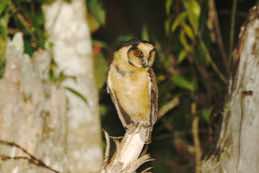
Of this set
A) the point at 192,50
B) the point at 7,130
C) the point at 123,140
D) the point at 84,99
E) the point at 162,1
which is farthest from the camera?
the point at 162,1

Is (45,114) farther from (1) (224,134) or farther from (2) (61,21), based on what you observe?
(1) (224,134)

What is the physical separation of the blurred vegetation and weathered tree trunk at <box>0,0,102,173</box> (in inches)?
3.7

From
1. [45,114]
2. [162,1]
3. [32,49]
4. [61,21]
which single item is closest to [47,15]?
[61,21]

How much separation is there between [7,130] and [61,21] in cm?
61

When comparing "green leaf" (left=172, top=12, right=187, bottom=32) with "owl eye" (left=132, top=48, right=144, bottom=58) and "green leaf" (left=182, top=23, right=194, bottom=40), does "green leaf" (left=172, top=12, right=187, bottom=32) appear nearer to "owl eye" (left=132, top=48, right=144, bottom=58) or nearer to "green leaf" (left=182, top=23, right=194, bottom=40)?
"green leaf" (left=182, top=23, right=194, bottom=40)

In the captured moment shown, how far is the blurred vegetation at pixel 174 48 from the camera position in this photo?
291 cm

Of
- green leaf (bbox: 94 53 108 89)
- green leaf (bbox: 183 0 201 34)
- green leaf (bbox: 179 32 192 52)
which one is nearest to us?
green leaf (bbox: 183 0 201 34)

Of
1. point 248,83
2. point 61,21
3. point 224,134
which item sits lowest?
point 224,134

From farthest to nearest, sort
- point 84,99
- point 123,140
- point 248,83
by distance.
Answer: point 84,99 < point 248,83 < point 123,140

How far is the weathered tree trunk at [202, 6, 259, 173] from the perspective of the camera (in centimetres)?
234

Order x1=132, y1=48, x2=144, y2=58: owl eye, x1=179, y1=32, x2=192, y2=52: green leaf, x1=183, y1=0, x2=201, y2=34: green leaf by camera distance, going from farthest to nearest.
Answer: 1. x1=179, y1=32, x2=192, y2=52: green leaf
2. x1=183, y1=0, x2=201, y2=34: green leaf
3. x1=132, y1=48, x2=144, y2=58: owl eye

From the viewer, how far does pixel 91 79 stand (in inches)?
119

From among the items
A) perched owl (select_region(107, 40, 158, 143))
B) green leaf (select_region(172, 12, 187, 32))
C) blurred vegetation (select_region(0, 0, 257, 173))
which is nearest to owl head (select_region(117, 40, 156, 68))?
perched owl (select_region(107, 40, 158, 143))

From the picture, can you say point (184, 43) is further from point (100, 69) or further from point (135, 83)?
point (135, 83)
